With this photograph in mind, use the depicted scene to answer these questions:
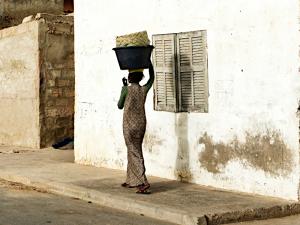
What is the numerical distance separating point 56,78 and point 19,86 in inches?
38.3

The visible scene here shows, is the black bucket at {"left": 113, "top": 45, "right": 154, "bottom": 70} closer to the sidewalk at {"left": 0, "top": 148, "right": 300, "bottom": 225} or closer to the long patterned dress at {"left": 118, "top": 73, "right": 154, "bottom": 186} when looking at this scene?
the long patterned dress at {"left": 118, "top": 73, "right": 154, "bottom": 186}

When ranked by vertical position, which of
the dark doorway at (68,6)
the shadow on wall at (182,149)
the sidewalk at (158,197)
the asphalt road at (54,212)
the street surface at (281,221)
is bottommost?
the street surface at (281,221)

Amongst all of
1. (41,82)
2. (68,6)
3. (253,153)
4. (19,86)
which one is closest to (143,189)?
(253,153)

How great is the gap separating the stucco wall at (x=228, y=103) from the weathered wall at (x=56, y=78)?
10.5 feet

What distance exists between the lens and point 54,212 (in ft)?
23.5

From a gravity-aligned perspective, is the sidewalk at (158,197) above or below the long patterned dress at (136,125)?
below

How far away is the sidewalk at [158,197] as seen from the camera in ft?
21.9

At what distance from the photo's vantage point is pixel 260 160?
7555 mm

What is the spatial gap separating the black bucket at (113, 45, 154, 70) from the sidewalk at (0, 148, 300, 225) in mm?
1527

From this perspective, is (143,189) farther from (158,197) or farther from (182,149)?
(182,149)

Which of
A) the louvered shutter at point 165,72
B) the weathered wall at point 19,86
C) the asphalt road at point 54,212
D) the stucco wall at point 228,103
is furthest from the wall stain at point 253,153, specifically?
the weathered wall at point 19,86

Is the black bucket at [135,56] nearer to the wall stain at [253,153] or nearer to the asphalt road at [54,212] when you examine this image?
the wall stain at [253,153]

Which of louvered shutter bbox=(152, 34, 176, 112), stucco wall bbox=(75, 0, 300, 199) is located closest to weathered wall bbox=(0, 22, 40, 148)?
stucco wall bbox=(75, 0, 300, 199)

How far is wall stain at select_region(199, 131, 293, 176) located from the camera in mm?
7297
